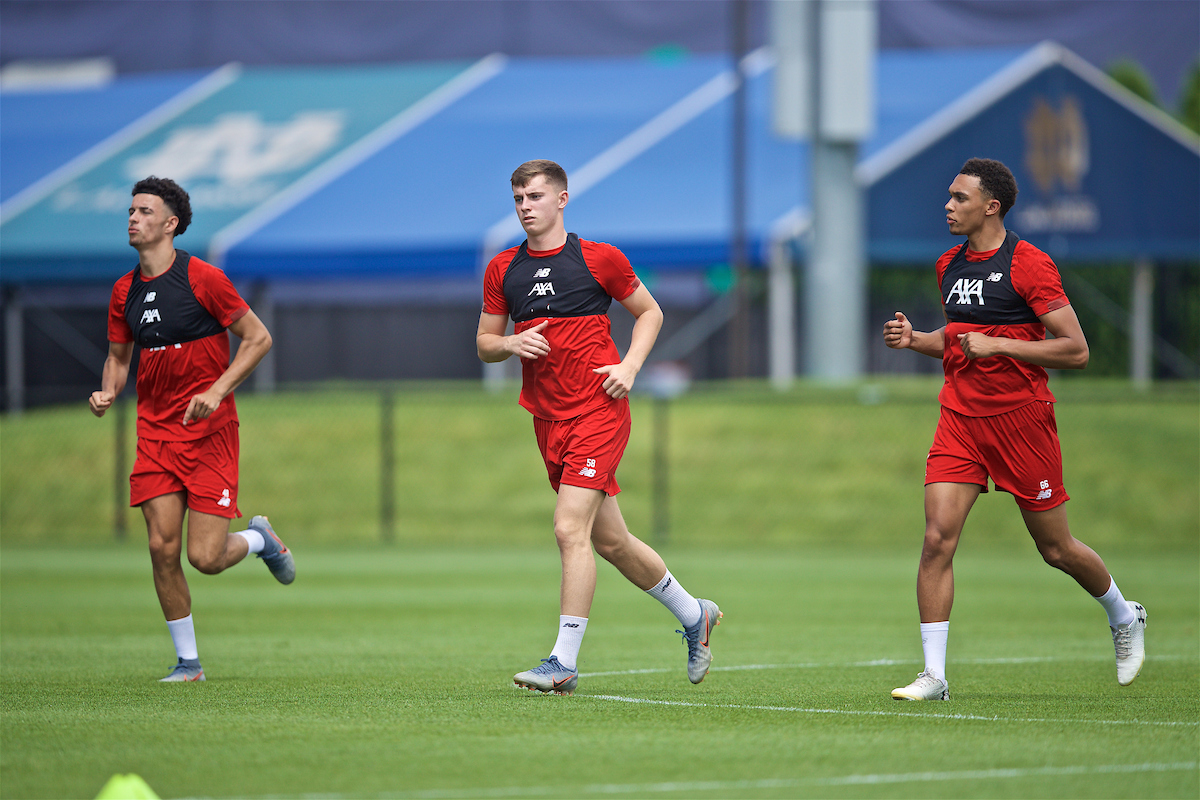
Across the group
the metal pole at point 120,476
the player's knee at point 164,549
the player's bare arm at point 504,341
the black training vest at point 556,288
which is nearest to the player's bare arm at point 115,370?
the player's knee at point 164,549

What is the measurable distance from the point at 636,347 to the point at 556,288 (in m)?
0.46

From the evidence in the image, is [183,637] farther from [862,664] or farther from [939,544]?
[939,544]

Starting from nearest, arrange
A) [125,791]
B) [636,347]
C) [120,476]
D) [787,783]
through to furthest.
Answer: [125,791] → [787,783] → [636,347] → [120,476]

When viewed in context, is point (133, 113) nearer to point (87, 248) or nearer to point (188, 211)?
point (87, 248)

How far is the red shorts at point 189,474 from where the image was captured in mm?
7352

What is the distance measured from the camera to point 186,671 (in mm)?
7434

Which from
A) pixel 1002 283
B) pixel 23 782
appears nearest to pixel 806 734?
pixel 1002 283

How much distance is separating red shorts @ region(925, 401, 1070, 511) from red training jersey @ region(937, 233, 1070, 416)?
0.06 metres

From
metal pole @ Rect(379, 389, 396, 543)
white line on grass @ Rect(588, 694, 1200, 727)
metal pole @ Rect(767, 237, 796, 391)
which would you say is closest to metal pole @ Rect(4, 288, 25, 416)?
metal pole @ Rect(379, 389, 396, 543)

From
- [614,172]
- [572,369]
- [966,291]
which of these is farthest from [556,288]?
[614,172]

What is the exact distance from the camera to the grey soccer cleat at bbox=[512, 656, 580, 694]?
651cm

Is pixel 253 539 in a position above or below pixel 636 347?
below

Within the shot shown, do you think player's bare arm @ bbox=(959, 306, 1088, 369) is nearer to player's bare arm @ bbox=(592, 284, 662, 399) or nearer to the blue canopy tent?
player's bare arm @ bbox=(592, 284, 662, 399)

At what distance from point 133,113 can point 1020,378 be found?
23.9 metres
